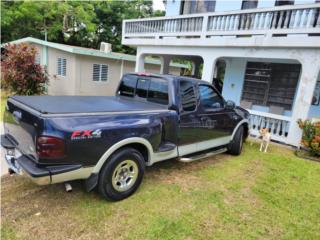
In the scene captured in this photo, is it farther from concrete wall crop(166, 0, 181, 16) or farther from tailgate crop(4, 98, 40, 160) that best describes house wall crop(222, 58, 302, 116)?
tailgate crop(4, 98, 40, 160)

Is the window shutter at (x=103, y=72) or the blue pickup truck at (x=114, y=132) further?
the window shutter at (x=103, y=72)

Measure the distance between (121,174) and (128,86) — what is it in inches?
88.2

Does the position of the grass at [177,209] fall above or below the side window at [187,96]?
below

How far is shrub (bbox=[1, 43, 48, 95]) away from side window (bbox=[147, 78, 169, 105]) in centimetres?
930

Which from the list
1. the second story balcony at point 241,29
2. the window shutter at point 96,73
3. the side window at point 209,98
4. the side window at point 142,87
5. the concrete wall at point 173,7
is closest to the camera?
the side window at point 142,87

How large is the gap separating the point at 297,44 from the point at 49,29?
81.8 feet

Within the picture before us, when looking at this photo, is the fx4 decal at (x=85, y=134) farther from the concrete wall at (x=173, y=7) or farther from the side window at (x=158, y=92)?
the concrete wall at (x=173, y=7)

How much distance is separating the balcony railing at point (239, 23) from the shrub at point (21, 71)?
17.3 feet

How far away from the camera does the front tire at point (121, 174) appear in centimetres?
349

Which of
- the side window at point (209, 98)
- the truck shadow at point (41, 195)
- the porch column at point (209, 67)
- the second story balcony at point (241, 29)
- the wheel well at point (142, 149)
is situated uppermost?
the second story balcony at point (241, 29)

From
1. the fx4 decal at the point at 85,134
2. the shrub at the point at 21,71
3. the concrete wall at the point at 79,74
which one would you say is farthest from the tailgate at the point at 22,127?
the concrete wall at the point at 79,74

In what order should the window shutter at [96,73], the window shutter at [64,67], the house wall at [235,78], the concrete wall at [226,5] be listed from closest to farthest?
the concrete wall at [226,5], the house wall at [235,78], the window shutter at [64,67], the window shutter at [96,73]

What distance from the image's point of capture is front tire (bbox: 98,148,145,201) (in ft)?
11.5

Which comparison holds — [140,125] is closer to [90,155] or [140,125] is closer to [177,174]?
[90,155]
